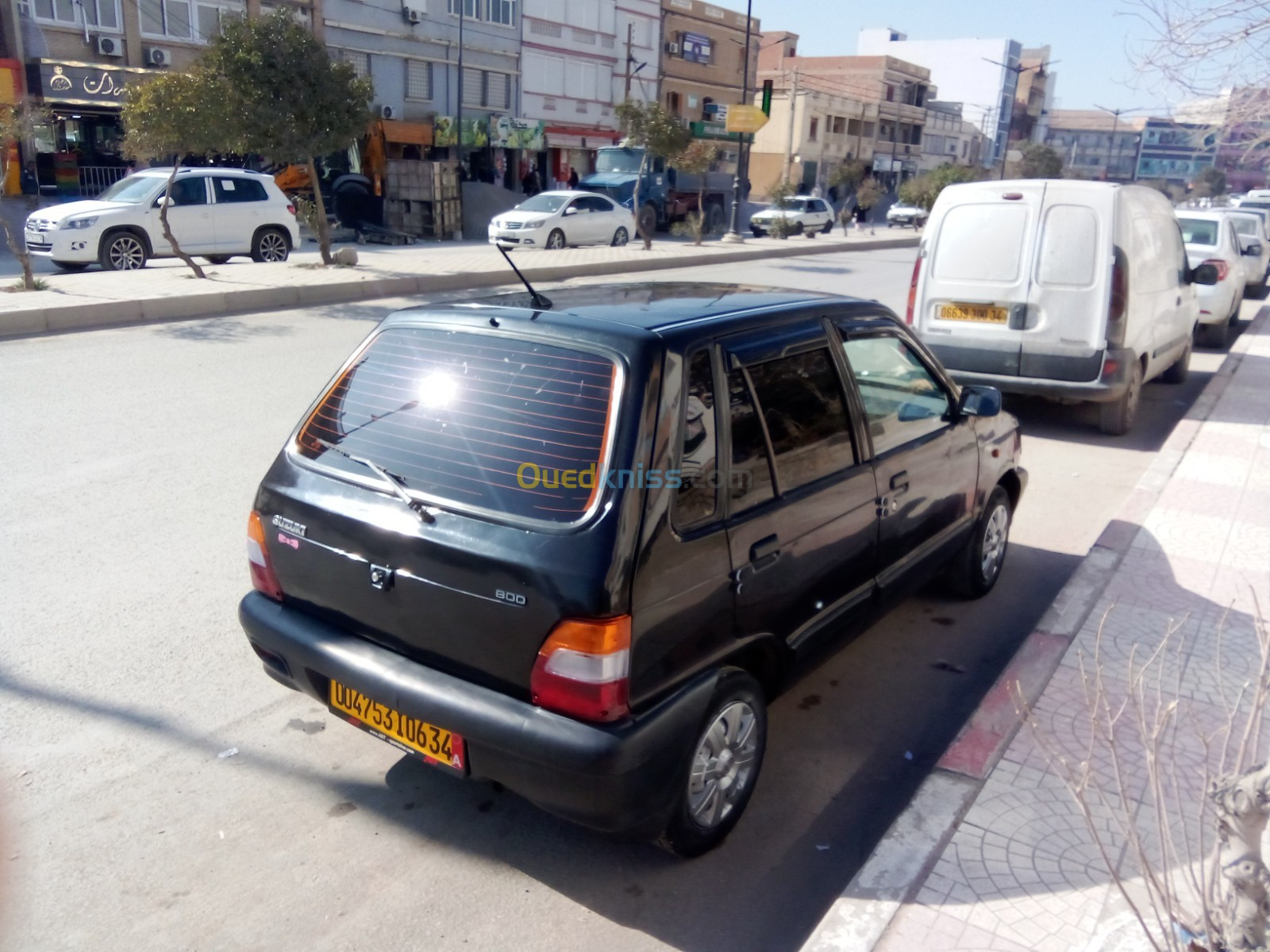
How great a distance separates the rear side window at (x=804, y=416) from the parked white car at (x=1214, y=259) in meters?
11.6

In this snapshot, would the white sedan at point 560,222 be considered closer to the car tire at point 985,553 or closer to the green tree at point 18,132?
the green tree at point 18,132

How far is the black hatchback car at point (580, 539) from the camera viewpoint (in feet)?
9.09

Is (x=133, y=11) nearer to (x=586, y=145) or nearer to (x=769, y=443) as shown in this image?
(x=586, y=145)

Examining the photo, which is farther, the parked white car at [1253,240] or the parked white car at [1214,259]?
the parked white car at [1253,240]

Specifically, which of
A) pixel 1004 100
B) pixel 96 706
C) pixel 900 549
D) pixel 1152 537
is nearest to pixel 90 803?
pixel 96 706

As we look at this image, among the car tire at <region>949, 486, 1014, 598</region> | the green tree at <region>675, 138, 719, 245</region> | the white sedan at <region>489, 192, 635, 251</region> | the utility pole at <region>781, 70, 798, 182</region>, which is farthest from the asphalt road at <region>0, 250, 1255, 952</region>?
the utility pole at <region>781, 70, 798, 182</region>

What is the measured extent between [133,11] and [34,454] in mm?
27840

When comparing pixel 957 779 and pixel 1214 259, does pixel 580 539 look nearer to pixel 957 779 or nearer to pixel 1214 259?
pixel 957 779

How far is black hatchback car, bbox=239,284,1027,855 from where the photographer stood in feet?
9.09

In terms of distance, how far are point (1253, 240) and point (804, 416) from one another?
58.4 ft

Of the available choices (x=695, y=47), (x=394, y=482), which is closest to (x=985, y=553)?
(x=394, y=482)

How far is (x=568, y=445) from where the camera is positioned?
291 centimetres

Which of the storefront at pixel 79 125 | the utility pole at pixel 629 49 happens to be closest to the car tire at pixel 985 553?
the storefront at pixel 79 125

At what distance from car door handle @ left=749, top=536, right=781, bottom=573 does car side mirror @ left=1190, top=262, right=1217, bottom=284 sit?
8.11 m
